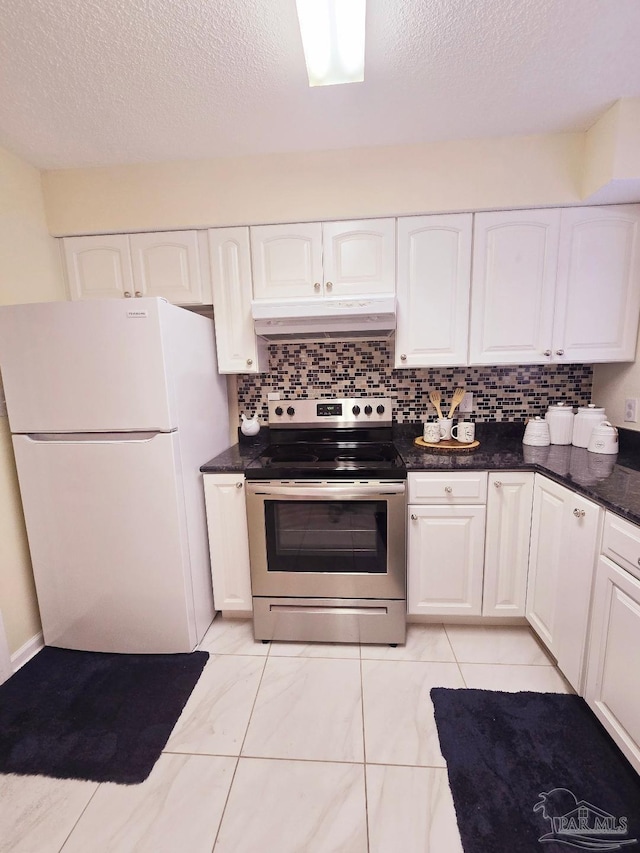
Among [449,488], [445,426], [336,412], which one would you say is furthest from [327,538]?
[445,426]

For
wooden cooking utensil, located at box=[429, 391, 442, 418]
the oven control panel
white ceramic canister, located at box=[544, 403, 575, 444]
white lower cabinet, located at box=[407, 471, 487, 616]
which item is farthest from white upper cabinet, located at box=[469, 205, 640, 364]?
white lower cabinet, located at box=[407, 471, 487, 616]

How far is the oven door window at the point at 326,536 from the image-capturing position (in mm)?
1653

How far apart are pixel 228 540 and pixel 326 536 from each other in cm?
51

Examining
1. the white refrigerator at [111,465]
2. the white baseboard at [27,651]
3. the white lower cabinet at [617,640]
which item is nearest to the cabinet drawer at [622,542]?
the white lower cabinet at [617,640]

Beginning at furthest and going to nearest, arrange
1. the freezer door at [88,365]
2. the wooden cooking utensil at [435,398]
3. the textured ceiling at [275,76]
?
the wooden cooking utensil at [435,398] → the freezer door at [88,365] → the textured ceiling at [275,76]

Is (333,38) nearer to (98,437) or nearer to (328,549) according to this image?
(98,437)

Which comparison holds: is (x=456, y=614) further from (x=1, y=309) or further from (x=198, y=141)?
(x=198, y=141)

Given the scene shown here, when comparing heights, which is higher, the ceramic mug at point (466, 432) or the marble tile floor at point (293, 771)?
the ceramic mug at point (466, 432)

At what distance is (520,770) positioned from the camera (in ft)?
3.89

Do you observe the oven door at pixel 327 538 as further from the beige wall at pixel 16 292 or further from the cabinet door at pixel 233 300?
the beige wall at pixel 16 292

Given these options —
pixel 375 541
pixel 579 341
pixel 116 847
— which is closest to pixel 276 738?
pixel 116 847

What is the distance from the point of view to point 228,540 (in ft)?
5.87

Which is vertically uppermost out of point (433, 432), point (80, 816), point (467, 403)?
point (467, 403)

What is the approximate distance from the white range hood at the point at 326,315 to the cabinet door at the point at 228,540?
81cm
